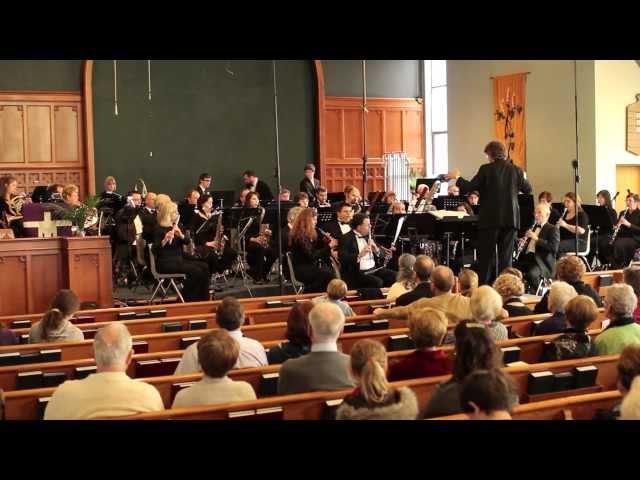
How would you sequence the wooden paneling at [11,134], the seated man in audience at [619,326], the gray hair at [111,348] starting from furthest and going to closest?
the wooden paneling at [11,134]
the seated man in audience at [619,326]
the gray hair at [111,348]

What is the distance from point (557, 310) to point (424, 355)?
5.70 feet

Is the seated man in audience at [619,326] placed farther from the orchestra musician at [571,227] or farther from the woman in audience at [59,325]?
the orchestra musician at [571,227]

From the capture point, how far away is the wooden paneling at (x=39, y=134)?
16.5 metres

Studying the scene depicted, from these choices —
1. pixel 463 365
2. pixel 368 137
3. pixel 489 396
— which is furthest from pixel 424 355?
pixel 368 137

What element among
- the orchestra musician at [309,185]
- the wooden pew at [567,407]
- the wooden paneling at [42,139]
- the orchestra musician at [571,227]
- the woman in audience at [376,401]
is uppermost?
the wooden paneling at [42,139]

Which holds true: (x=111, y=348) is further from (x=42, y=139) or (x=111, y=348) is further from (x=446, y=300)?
(x=42, y=139)

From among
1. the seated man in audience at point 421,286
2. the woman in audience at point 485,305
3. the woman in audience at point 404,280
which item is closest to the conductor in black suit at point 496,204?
the woman in audience at point 404,280

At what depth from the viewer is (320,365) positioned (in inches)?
182

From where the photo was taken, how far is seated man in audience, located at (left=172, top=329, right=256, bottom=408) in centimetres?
431

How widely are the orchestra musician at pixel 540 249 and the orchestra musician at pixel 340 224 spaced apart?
2205 mm

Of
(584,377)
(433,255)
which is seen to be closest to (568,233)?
(433,255)

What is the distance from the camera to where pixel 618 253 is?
13.1 m
